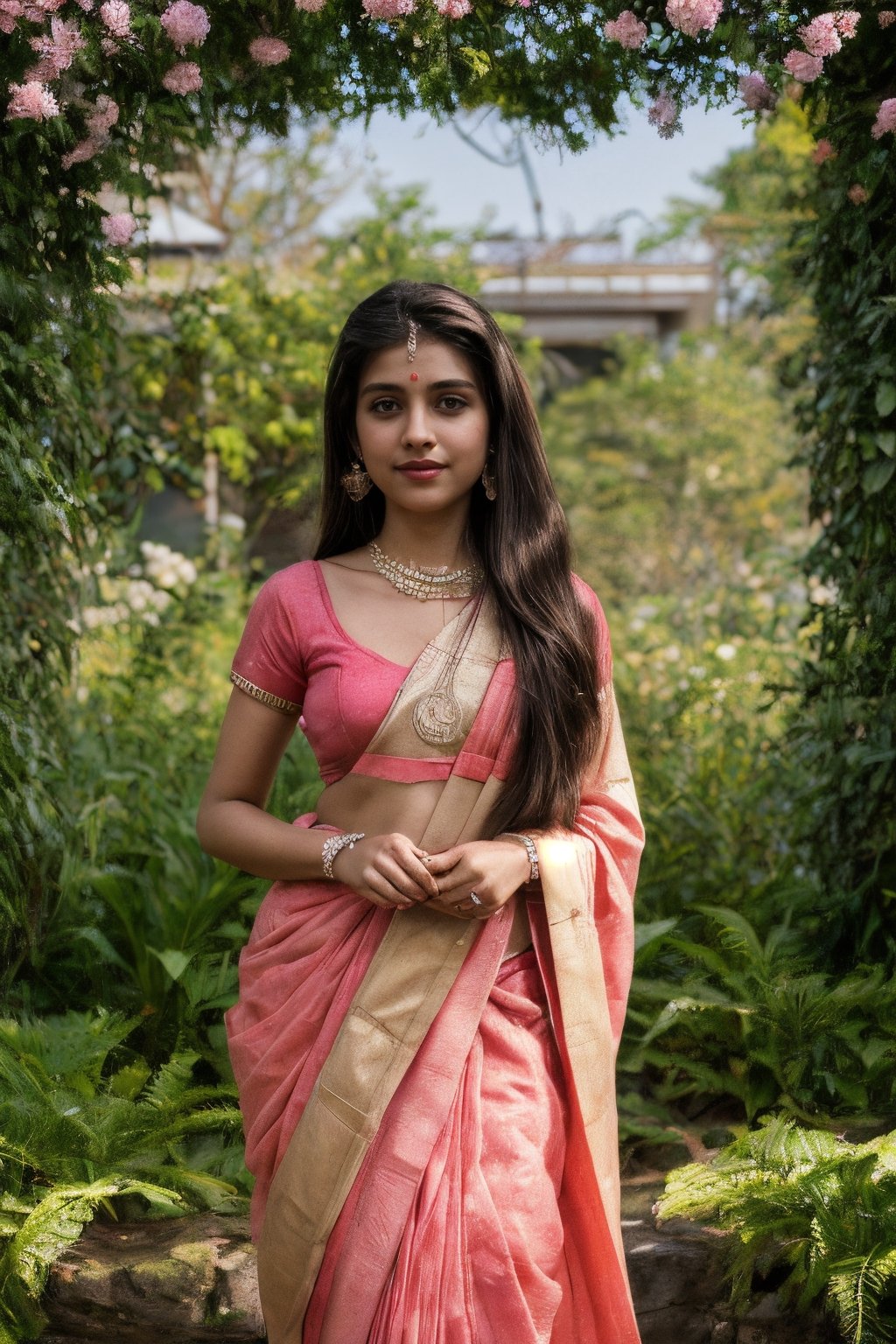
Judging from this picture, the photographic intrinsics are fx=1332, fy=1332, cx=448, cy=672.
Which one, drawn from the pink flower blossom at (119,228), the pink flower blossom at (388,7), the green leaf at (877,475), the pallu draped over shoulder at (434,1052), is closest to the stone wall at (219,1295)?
the pallu draped over shoulder at (434,1052)

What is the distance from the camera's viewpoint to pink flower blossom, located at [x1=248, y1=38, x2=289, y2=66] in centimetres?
278

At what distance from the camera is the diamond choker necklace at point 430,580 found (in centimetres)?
A: 222

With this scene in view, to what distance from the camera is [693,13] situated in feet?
8.70

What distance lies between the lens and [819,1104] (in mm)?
3244

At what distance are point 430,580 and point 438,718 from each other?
0.89ft

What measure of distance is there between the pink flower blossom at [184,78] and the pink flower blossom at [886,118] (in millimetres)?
1405

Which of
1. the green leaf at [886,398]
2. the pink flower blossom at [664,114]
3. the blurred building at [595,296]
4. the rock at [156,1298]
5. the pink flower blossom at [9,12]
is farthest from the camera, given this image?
the blurred building at [595,296]

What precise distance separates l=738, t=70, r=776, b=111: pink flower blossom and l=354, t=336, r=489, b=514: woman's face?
1174 millimetres

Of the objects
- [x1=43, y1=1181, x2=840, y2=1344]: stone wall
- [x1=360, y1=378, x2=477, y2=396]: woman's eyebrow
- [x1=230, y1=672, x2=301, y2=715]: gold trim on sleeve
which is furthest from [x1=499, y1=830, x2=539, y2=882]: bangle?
[x1=43, y1=1181, x2=840, y2=1344]: stone wall

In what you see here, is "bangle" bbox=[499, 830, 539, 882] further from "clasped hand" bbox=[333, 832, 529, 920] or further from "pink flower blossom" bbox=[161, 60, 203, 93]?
"pink flower blossom" bbox=[161, 60, 203, 93]

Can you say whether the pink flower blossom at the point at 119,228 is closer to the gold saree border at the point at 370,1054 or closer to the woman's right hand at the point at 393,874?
the gold saree border at the point at 370,1054

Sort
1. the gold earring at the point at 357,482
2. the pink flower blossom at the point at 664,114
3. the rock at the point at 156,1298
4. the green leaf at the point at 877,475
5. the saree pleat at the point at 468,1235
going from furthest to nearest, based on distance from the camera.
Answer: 1. the green leaf at the point at 877,475
2. the pink flower blossom at the point at 664,114
3. the rock at the point at 156,1298
4. the gold earring at the point at 357,482
5. the saree pleat at the point at 468,1235

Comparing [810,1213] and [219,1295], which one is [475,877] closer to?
[810,1213]

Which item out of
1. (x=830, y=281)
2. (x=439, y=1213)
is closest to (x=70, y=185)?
(x=830, y=281)
